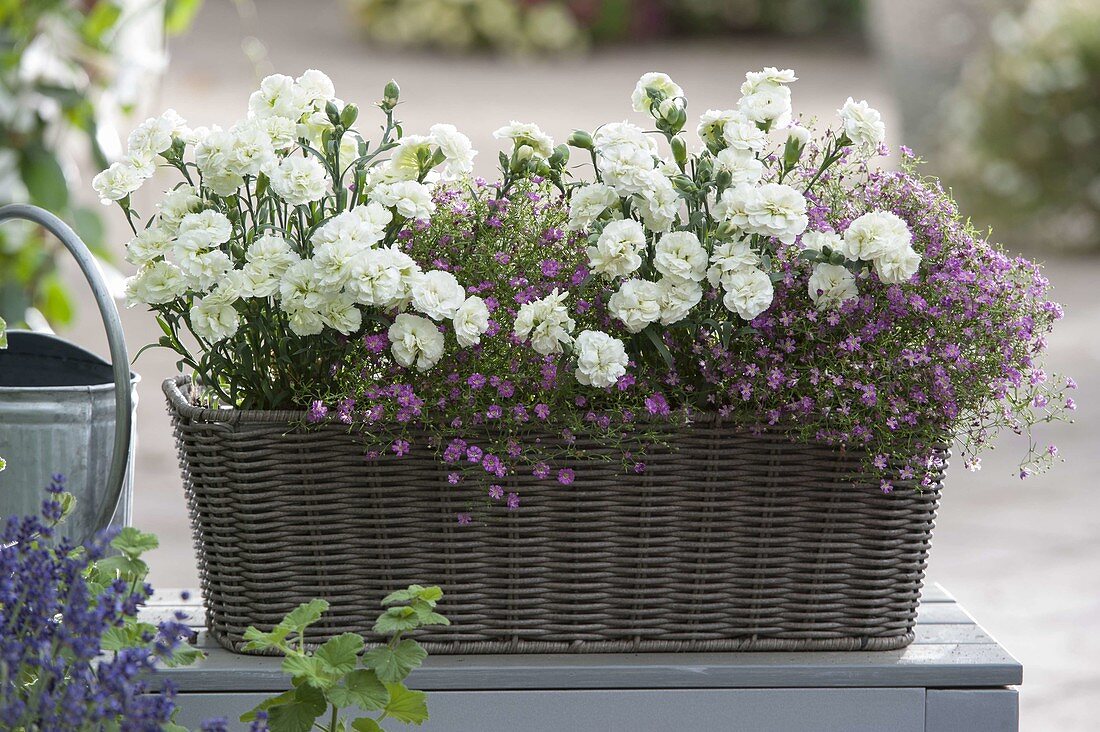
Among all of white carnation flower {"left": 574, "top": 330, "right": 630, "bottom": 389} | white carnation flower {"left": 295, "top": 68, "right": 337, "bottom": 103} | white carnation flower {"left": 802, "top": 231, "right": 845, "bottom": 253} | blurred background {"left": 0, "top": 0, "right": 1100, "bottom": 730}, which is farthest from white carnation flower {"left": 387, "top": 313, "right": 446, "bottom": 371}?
blurred background {"left": 0, "top": 0, "right": 1100, "bottom": 730}

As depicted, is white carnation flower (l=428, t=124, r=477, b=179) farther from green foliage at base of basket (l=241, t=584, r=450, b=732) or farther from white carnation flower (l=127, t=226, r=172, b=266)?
green foliage at base of basket (l=241, t=584, r=450, b=732)

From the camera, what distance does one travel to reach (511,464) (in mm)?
1200

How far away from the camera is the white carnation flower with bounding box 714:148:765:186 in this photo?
117 cm

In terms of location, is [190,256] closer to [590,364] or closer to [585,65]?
[590,364]

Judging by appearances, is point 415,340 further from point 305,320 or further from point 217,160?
point 217,160

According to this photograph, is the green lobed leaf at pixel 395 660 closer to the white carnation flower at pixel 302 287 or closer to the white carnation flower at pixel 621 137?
the white carnation flower at pixel 302 287

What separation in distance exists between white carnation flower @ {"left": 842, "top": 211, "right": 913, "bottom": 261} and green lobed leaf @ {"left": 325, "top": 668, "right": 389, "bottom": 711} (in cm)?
53

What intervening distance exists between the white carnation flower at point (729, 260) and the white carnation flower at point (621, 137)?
0.11m

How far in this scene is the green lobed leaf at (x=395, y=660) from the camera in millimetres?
1098

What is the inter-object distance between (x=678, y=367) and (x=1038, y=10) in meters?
7.26

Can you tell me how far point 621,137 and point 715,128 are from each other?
98 millimetres

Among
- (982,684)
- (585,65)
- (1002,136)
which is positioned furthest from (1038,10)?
(982,684)

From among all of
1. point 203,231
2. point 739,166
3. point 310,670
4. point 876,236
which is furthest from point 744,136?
point 310,670

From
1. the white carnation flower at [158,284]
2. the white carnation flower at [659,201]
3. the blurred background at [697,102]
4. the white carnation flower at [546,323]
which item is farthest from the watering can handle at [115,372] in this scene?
the blurred background at [697,102]
